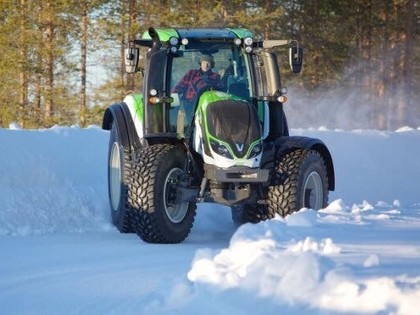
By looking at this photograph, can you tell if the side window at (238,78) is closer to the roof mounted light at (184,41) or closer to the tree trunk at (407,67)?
the roof mounted light at (184,41)

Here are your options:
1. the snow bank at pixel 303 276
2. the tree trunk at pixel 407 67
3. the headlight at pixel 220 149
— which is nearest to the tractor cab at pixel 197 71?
the headlight at pixel 220 149

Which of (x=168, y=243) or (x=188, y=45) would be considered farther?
(x=188, y=45)

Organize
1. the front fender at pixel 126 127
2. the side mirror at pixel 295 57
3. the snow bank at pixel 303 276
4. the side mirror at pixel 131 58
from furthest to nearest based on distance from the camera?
the front fender at pixel 126 127 → the side mirror at pixel 131 58 → the side mirror at pixel 295 57 → the snow bank at pixel 303 276

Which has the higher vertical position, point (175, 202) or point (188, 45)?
point (188, 45)

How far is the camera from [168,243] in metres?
8.30

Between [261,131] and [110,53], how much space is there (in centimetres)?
2199

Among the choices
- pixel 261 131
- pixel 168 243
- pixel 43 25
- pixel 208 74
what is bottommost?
pixel 168 243

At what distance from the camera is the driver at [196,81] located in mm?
8891

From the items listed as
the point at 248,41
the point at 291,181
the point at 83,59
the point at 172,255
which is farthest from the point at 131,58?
the point at 83,59

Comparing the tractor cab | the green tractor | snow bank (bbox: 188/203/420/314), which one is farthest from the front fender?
snow bank (bbox: 188/203/420/314)

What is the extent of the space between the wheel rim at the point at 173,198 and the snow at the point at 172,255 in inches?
12.3

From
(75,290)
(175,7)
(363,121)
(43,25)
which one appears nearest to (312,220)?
(75,290)

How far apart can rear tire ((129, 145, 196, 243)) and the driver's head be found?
1.03 metres

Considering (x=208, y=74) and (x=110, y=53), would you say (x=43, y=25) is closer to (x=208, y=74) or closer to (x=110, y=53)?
(x=110, y=53)
